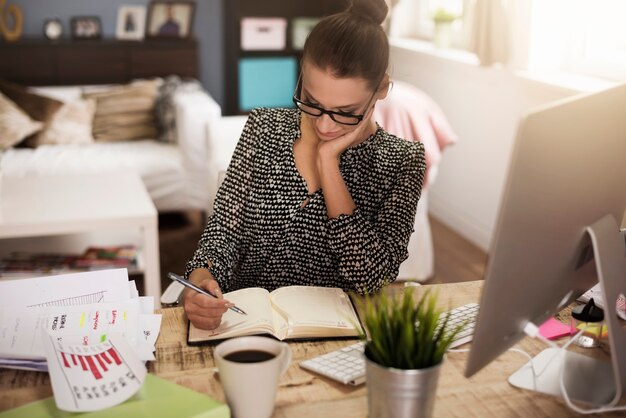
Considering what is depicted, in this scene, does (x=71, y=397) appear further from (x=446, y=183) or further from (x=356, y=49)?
(x=446, y=183)

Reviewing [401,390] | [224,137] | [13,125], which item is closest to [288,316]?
[401,390]

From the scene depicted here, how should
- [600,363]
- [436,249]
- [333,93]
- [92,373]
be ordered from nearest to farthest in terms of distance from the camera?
[92,373], [600,363], [333,93], [436,249]

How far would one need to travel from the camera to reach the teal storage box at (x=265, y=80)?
515 centimetres

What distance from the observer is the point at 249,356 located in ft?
3.05

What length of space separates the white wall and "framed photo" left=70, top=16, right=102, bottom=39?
6.15 ft

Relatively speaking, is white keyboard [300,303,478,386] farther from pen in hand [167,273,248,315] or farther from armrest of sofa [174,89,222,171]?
armrest of sofa [174,89,222,171]

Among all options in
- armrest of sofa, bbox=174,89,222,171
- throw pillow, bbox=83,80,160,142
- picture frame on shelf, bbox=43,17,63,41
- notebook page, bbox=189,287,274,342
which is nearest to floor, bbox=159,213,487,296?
armrest of sofa, bbox=174,89,222,171

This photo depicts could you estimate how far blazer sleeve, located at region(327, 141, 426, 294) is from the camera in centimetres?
142

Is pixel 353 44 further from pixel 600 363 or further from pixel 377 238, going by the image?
pixel 600 363

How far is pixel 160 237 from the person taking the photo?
3.92 metres

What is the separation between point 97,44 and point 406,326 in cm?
399

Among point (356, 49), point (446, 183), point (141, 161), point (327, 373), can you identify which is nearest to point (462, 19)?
point (446, 183)

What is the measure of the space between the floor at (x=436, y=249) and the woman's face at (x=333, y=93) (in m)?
1.92

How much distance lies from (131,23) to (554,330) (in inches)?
157
